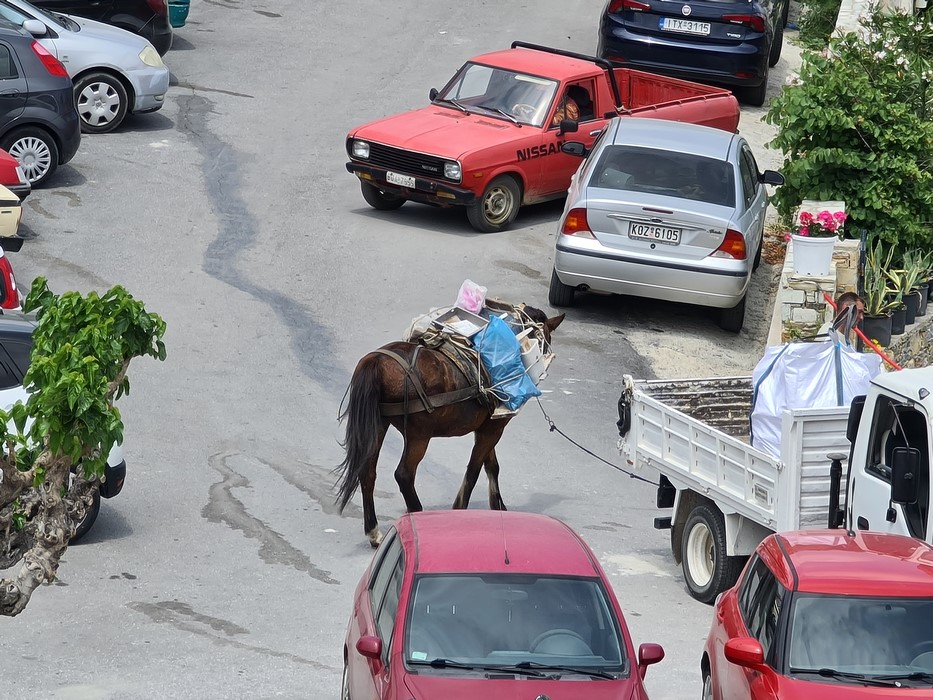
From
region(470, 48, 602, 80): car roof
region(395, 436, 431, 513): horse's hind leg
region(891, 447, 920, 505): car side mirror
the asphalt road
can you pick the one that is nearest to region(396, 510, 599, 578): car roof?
the asphalt road

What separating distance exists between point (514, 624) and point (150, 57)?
49.2ft

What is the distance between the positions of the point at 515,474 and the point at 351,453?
235cm

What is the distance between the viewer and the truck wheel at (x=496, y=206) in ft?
55.8

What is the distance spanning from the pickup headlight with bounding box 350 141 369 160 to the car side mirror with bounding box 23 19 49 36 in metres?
5.10

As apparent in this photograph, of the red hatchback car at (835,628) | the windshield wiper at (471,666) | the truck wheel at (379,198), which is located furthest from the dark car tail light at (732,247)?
the windshield wiper at (471,666)

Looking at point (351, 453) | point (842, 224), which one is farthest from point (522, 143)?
point (351, 453)

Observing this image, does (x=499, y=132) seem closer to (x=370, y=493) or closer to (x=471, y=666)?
(x=370, y=493)

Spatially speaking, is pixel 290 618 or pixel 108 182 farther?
pixel 108 182

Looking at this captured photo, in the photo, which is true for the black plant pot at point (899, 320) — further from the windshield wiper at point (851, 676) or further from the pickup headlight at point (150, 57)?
the pickup headlight at point (150, 57)

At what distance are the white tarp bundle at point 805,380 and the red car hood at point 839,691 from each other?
2.99 m

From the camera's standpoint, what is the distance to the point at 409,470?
396 inches

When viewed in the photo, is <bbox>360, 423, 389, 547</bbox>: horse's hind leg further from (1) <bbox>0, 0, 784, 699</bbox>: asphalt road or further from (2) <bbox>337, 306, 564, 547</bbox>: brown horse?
(1) <bbox>0, 0, 784, 699</bbox>: asphalt road

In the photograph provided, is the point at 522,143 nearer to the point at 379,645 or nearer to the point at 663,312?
the point at 663,312

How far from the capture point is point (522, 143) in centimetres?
1712
